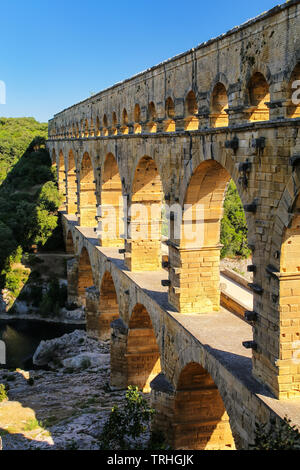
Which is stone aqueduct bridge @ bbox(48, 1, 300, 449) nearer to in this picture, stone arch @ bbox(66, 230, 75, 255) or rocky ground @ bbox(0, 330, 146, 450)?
rocky ground @ bbox(0, 330, 146, 450)

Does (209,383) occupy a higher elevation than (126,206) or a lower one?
lower

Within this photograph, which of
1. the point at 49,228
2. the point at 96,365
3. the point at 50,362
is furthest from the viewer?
the point at 49,228

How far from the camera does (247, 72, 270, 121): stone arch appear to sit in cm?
922

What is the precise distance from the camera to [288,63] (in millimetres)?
7969

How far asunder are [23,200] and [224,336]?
1044 inches

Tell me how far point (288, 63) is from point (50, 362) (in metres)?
17.3

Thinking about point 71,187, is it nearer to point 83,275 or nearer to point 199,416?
point 83,275

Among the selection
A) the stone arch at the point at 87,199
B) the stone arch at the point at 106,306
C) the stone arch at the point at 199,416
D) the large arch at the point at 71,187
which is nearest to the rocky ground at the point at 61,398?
the stone arch at the point at 106,306

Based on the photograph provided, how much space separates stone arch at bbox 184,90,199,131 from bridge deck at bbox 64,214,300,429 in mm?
4379

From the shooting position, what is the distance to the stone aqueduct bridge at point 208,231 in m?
8.36

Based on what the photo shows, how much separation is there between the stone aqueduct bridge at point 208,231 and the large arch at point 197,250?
1.1 inches

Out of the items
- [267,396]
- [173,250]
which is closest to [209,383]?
[173,250]

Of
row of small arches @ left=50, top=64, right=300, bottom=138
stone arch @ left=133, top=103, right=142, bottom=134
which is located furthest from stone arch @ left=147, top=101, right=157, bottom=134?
stone arch @ left=133, top=103, right=142, bottom=134

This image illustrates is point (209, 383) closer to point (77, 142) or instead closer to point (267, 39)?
point (267, 39)
